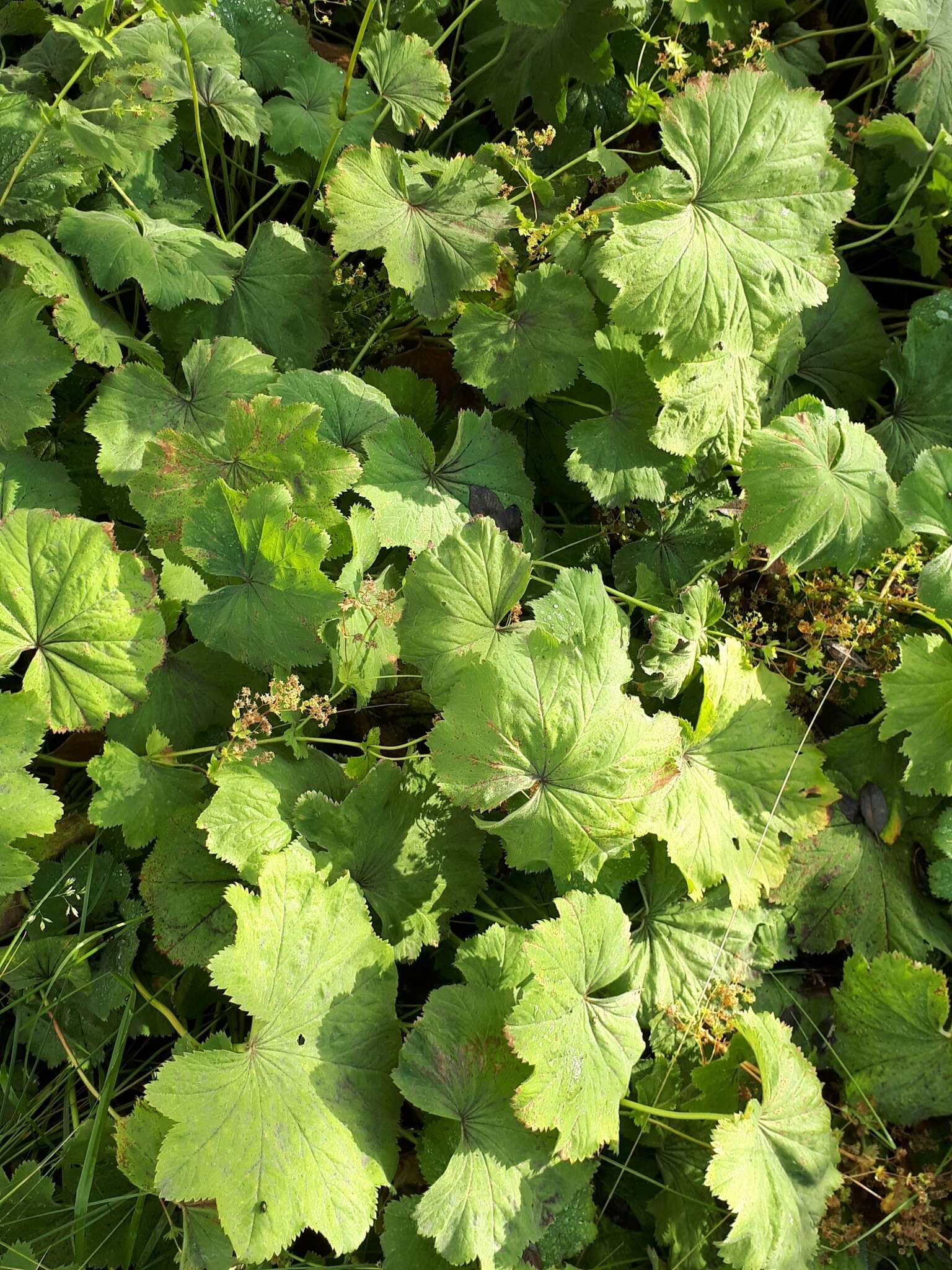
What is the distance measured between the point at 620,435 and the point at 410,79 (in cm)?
107

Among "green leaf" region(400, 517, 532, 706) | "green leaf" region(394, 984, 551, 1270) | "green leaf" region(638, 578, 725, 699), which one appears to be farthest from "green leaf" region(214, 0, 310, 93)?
"green leaf" region(394, 984, 551, 1270)

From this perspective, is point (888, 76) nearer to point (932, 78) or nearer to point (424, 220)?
point (932, 78)

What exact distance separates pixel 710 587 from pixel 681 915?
73 centimetres

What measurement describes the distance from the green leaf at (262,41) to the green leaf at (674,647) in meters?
1.67

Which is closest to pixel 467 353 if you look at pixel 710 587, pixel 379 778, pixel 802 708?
pixel 710 587

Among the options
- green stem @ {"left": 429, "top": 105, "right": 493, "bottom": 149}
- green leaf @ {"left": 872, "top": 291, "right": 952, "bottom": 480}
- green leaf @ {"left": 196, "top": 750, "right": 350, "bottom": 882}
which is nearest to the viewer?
green leaf @ {"left": 196, "top": 750, "right": 350, "bottom": 882}

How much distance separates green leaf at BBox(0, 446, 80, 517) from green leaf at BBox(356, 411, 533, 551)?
0.64m

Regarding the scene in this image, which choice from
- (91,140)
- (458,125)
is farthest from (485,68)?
(91,140)

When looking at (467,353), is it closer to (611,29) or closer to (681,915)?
(611,29)

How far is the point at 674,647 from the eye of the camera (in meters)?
2.10

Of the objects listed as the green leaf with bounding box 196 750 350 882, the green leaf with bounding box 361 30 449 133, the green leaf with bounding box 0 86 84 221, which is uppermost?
the green leaf with bounding box 361 30 449 133

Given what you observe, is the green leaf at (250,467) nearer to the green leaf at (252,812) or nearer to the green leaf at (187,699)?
the green leaf at (187,699)

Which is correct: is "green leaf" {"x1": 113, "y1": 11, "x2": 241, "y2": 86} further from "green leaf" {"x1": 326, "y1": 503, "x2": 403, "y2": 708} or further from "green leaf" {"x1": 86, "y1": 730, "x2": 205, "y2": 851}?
"green leaf" {"x1": 86, "y1": 730, "x2": 205, "y2": 851}

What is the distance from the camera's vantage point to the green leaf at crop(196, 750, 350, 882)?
1.80 meters
